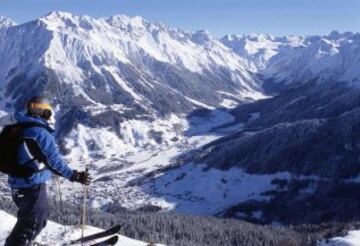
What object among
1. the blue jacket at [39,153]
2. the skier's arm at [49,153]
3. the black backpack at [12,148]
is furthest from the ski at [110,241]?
the black backpack at [12,148]

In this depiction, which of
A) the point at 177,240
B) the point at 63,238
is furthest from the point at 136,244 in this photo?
the point at 177,240

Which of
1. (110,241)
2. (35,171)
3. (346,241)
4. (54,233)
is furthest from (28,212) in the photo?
(346,241)

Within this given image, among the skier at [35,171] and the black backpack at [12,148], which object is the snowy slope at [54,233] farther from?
the black backpack at [12,148]

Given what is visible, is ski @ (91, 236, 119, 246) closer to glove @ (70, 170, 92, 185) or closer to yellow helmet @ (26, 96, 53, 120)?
glove @ (70, 170, 92, 185)

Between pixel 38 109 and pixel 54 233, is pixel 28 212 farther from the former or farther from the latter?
pixel 54 233

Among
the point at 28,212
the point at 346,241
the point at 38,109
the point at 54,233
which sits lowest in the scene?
the point at 28,212

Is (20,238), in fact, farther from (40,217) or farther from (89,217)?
(89,217)
